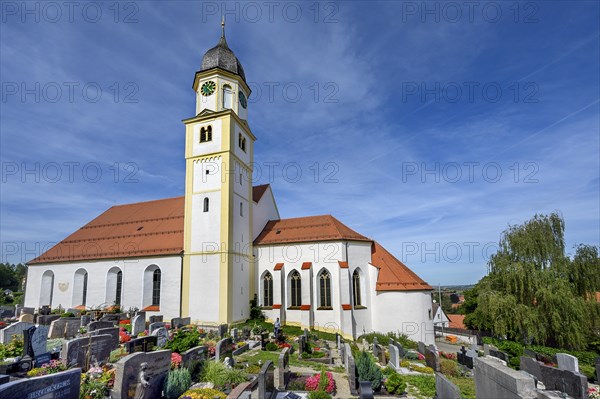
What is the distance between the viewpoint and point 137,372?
831cm

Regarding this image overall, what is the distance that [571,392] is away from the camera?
412 inches

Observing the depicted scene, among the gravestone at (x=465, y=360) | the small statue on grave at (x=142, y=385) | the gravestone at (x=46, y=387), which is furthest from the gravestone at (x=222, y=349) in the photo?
the gravestone at (x=465, y=360)

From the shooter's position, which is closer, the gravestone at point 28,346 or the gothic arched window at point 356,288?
the gravestone at point 28,346

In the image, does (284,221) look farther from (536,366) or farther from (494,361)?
(494,361)

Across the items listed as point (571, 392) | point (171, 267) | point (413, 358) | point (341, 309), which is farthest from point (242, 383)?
point (171, 267)

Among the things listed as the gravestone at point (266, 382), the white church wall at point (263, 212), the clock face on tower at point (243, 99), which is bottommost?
the gravestone at point (266, 382)

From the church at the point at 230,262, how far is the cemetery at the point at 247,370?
4717mm

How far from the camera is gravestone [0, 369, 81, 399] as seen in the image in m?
A: 5.62

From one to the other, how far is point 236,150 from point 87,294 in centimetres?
1592

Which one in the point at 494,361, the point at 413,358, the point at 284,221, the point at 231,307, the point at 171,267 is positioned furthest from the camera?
the point at 284,221

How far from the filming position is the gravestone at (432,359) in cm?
1359

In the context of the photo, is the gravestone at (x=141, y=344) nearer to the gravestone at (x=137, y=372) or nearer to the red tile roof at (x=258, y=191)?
the gravestone at (x=137, y=372)

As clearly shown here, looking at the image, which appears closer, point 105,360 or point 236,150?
point 105,360

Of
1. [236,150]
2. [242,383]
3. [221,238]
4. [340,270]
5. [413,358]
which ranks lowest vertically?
[413,358]
